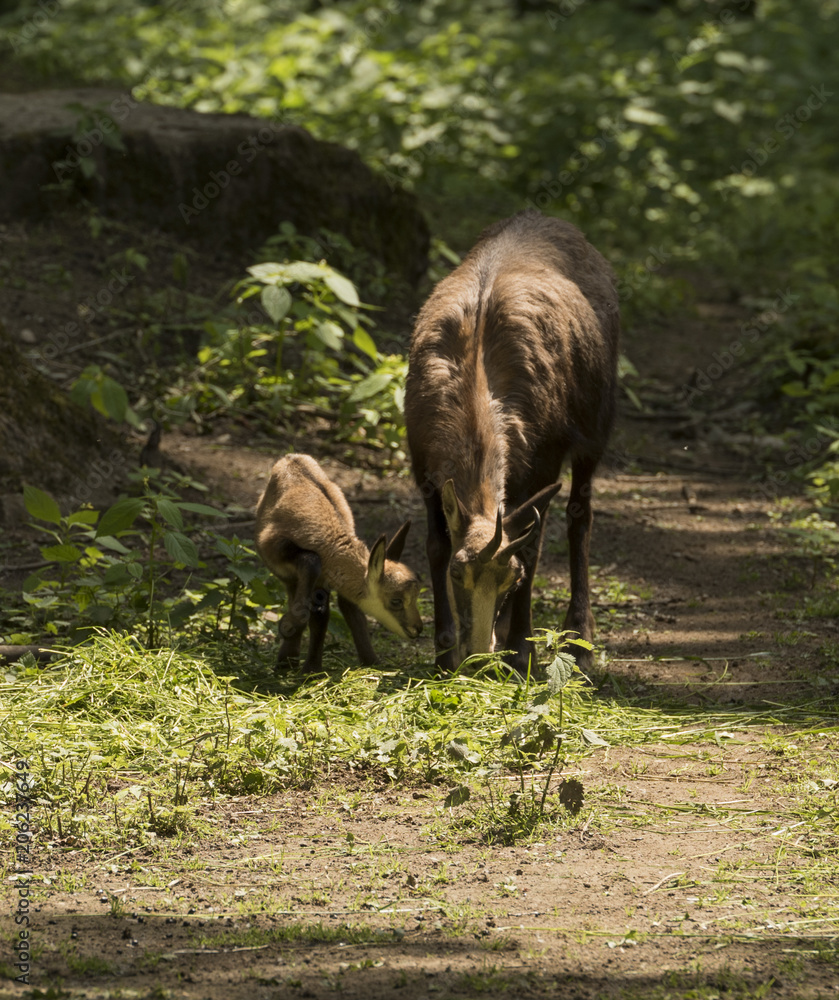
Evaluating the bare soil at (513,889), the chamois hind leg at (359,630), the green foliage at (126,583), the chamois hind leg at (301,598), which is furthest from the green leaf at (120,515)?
the bare soil at (513,889)

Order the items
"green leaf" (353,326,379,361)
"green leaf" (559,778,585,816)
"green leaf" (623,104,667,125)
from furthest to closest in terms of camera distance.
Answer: "green leaf" (623,104,667,125)
"green leaf" (353,326,379,361)
"green leaf" (559,778,585,816)

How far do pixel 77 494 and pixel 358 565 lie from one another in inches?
102

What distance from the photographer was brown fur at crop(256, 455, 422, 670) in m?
5.39

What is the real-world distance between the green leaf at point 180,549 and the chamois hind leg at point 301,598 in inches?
18.7

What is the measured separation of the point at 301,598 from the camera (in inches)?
212

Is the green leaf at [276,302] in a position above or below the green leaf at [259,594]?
above

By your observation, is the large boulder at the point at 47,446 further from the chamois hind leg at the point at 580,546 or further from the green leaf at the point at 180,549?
the chamois hind leg at the point at 580,546

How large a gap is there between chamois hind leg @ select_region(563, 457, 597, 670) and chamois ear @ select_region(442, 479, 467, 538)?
4.62 feet

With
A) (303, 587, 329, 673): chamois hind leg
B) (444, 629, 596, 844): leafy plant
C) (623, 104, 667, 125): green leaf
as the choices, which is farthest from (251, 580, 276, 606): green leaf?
(623, 104, 667, 125): green leaf

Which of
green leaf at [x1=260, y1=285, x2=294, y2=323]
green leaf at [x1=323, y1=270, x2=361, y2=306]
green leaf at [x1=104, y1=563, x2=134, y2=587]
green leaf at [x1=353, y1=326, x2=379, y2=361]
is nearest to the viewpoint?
green leaf at [x1=104, y1=563, x2=134, y2=587]

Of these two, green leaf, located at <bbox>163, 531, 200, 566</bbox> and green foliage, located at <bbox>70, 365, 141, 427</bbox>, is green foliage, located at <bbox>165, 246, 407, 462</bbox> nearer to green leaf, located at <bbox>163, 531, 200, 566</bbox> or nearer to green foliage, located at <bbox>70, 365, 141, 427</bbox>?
green foliage, located at <bbox>70, 365, 141, 427</bbox>

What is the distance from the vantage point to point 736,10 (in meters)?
23.7

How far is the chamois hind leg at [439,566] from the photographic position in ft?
18.0

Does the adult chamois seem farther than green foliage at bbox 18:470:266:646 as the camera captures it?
No
